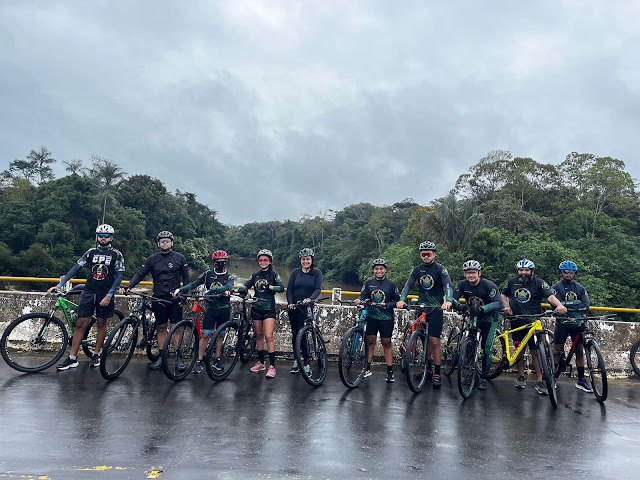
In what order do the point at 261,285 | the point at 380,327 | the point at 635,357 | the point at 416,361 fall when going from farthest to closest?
1. the point at 635,357
2. the point at 416,361
3. the point at 261,285
4. the point at 380,327

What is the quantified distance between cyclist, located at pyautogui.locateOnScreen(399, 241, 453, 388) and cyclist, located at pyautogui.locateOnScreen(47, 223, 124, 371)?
396 centimetres

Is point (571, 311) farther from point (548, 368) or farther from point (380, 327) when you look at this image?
point (380, 327)

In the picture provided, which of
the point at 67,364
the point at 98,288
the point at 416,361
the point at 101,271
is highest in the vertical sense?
the point at 101,271

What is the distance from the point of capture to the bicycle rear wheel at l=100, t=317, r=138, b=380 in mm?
6238

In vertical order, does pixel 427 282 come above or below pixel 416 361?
above

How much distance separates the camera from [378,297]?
7.04 m

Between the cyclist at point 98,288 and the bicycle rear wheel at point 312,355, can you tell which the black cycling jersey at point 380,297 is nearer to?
the bicycle rear wheel at point 312,355

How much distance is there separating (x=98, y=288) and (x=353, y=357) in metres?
3.59

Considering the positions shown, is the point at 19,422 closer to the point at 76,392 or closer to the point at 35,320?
the point at 76,392

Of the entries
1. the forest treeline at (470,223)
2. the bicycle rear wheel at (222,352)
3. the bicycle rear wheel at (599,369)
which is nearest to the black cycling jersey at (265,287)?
the bicycle rear wheel at (222,352)

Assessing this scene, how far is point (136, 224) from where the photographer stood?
59.4 metres

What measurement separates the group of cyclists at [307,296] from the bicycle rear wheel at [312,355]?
1.17 ft

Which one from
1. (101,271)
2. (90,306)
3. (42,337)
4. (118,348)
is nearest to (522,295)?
(118,348)

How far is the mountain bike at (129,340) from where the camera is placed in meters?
6.32
